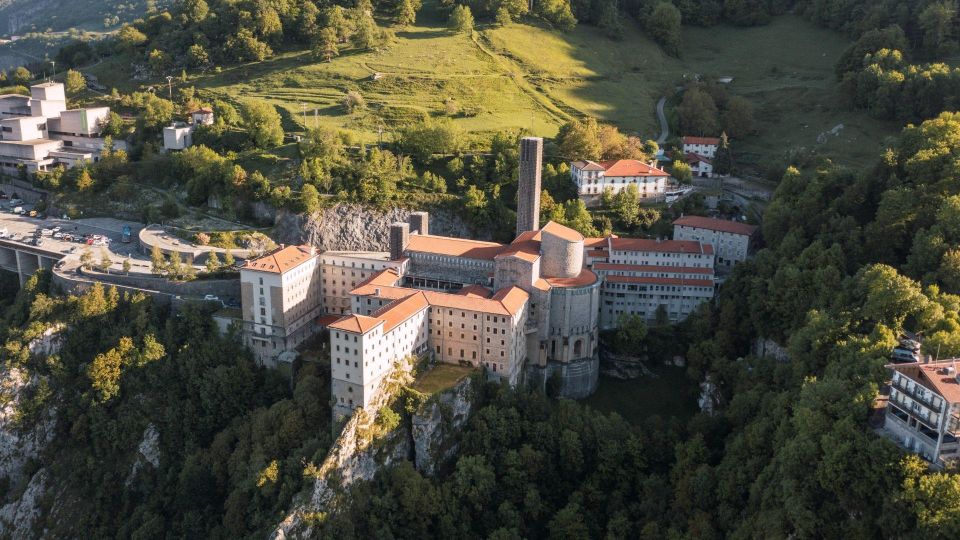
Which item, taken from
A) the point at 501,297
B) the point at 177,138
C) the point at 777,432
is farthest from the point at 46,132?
the point at 777,432

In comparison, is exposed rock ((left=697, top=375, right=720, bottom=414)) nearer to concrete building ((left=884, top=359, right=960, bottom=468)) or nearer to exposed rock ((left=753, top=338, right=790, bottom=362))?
exposed rock ((left=753, top=338, right=790, bottom=362))

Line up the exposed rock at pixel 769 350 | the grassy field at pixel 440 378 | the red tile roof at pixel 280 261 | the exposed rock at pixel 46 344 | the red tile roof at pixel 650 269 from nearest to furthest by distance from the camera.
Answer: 1. the grassy field at pixel 440 378
2. the exposed rock at pixel 769 350
3. the red tile roof at pixel 280 261
4. the exposed rock at pixel 46 344
5. the red tile roof at pixel 650 269

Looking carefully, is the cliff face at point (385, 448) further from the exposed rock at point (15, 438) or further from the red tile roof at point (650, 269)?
the exposed rock at point (15, 438)

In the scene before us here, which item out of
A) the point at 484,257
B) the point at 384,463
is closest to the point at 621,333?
the point at 484,257

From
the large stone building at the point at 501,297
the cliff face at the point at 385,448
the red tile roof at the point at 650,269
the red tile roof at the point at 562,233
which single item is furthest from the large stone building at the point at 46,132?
the red tile roof at the point at 650,269

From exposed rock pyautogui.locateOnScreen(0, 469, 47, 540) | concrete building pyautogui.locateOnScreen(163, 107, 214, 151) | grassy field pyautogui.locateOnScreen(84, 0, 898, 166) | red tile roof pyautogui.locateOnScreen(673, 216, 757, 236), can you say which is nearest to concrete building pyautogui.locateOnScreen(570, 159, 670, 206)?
red tile roof pyautogui.locateOnScreen(673, 216, 757, 236)

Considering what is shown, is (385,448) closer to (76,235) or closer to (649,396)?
(649,396)

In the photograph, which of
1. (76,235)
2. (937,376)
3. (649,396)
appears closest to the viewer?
(937,376)
